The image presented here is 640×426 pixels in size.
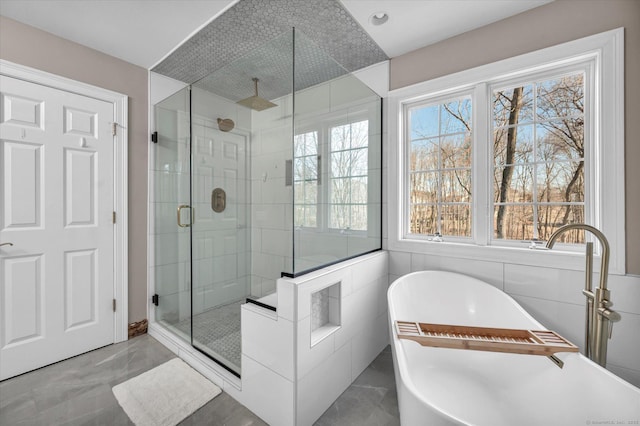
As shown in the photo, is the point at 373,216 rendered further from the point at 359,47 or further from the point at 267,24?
the point at 267,24

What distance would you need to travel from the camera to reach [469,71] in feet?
6.44

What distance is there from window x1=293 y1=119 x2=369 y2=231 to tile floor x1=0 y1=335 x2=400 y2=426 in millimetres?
1082

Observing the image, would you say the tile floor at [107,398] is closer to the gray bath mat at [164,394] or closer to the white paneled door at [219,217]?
the gray bath mat at [164,394]

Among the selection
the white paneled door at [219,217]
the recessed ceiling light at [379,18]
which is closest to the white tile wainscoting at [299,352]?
the white paneled door at [219,217]

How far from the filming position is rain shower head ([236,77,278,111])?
6.33 feet

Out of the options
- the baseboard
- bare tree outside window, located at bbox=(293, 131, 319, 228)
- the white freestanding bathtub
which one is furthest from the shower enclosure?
the white freestanding bathtub

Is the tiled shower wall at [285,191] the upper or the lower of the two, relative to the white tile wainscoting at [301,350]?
upper

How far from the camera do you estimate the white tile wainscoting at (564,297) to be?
1.49 m

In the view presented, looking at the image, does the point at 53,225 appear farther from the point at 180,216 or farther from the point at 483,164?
the point at 483,164

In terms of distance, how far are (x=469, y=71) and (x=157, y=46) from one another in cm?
246

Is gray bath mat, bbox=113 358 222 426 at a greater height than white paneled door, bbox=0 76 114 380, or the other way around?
white paneled door, bbox=0 76 114 380

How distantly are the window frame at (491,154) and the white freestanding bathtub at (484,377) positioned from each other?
13.1 inches

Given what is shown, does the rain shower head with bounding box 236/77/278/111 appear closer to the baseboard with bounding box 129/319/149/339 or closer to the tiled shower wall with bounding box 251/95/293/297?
the tiled shower wall with bounding box 251/95/293/297

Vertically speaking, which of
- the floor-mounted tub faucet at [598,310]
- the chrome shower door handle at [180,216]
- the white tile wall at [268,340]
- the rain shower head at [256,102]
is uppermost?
the rain shower head at [256,102]
